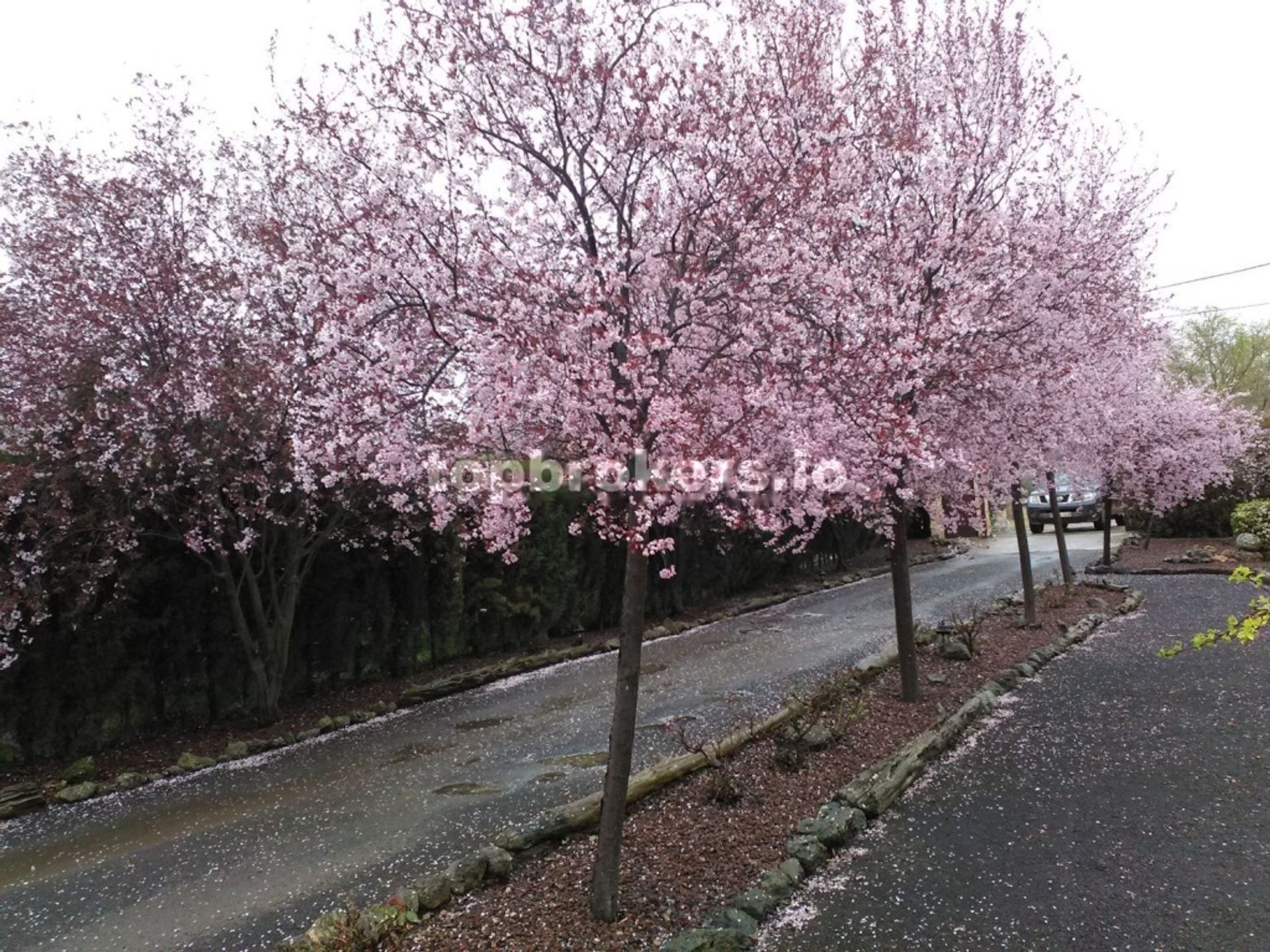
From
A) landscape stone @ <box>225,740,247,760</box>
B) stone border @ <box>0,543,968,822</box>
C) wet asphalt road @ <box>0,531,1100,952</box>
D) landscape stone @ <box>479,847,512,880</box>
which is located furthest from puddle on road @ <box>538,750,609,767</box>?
landscape stone @ <box>225,740,247,760</box>

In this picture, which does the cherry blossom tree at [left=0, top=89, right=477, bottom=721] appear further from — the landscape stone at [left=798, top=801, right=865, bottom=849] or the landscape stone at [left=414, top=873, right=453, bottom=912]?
the landscape stone at [left=798, top=801, right=865, bottom=849]

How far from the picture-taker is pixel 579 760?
5785 mm

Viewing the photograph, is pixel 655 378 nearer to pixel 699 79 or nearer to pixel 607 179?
pixel 607 179

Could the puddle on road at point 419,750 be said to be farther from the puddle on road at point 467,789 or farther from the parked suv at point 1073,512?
the parked suv at point 1073,512

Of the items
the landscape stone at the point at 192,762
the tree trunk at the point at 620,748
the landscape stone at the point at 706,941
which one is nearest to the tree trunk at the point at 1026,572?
the tree trunk at the point at 620,748

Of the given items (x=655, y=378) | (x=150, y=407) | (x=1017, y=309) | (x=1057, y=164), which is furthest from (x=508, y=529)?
(x=1057, y=164)

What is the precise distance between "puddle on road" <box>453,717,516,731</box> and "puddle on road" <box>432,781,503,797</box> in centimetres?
161

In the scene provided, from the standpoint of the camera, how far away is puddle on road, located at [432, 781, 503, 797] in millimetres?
5312

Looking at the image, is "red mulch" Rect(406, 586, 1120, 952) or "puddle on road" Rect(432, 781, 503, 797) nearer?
"red mulch" Rect(406, 586, 1120, 952)

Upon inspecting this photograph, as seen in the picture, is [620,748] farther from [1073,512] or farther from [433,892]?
[1073,512]

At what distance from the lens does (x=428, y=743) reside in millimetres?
6832

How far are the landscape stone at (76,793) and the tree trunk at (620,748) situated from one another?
4.91m

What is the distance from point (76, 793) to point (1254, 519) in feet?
64.3

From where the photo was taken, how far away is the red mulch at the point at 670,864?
3248 millimetres
